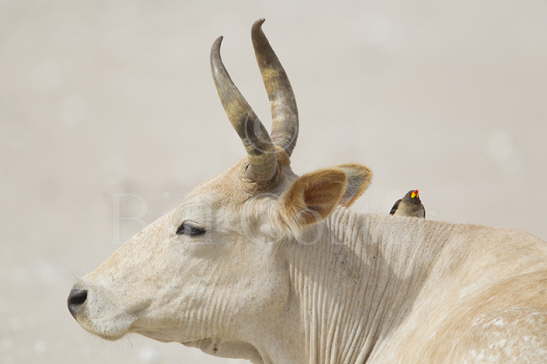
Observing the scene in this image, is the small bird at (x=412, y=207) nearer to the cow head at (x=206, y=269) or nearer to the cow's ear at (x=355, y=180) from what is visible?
the cow's ear at (x=355, y=180)

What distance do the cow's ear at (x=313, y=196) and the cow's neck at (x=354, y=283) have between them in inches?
12.5

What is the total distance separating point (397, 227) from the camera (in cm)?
611

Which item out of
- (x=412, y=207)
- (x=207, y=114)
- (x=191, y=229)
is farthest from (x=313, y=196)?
(x=207, y=114)

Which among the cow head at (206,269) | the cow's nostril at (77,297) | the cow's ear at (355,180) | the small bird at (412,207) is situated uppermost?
the small bird at (412,207)

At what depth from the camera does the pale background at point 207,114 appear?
13.9 m

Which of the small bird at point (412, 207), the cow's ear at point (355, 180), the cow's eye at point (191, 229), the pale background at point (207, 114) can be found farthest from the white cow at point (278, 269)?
the pale background at point (207, 114)

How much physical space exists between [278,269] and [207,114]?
1444 centimetres

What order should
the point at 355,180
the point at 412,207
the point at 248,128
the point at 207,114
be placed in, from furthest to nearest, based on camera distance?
the point at 207,114
the point at 412,207
the point at 355,180
the point at 248,128

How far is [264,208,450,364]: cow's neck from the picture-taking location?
19.6ft

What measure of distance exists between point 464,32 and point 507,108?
468 centimetres

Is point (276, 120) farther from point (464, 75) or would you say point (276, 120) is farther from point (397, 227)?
point (464, 75)

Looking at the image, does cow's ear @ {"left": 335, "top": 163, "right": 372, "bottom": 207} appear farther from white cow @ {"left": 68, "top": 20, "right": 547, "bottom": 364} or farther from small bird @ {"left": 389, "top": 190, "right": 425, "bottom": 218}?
small bird @ {"left": 389, "top": 190, "right": 425, "bottom": 218}

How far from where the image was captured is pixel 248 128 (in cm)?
570

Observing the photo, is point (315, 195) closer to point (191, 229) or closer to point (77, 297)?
point (191, 229)
